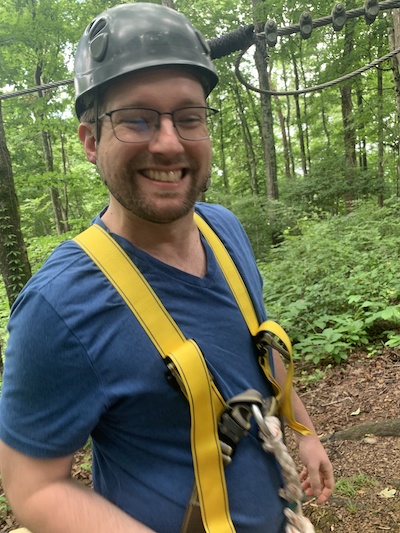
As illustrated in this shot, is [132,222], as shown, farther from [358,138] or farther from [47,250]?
[358,138]

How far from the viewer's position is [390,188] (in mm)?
13227

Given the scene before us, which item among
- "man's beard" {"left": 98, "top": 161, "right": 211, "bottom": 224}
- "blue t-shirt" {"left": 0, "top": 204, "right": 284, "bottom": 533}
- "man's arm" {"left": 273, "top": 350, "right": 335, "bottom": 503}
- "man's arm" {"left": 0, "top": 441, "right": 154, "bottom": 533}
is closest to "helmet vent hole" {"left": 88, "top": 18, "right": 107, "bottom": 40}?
"man's beard" {"left": 98, "top": 161, "right": 211, "bottom": 224}

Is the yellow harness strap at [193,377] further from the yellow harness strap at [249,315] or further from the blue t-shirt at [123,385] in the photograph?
the yellow harness strap at [249,315]

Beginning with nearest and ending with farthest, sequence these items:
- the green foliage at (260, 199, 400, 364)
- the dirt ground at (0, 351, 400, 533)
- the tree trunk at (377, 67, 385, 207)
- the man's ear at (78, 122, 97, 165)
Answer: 1. the man's ear at (78, 122, 97, 165)
2. the dirt ground at (0, 351, 400, 533)
3. the green foliage at (260, 199, 400, 364)
4. the tree trunk at (377, 67, 385, 207)

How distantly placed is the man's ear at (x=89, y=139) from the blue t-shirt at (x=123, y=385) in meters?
0.23

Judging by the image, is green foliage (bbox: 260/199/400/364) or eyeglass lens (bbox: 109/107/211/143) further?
green foliage (bbox: 260/199/400/364)

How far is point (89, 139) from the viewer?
4.41 ft

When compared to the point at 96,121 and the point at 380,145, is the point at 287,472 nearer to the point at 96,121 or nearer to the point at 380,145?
the point at 96,121

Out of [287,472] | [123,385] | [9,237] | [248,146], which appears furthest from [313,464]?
[248,146]

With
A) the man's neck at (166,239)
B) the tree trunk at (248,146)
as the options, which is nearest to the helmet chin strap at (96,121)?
the man's neck at (166,239)

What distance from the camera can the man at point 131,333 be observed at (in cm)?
99

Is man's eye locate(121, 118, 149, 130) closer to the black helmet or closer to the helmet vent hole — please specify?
the black helmet

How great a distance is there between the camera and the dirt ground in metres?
2.58

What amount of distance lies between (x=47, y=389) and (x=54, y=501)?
0.89 feet
